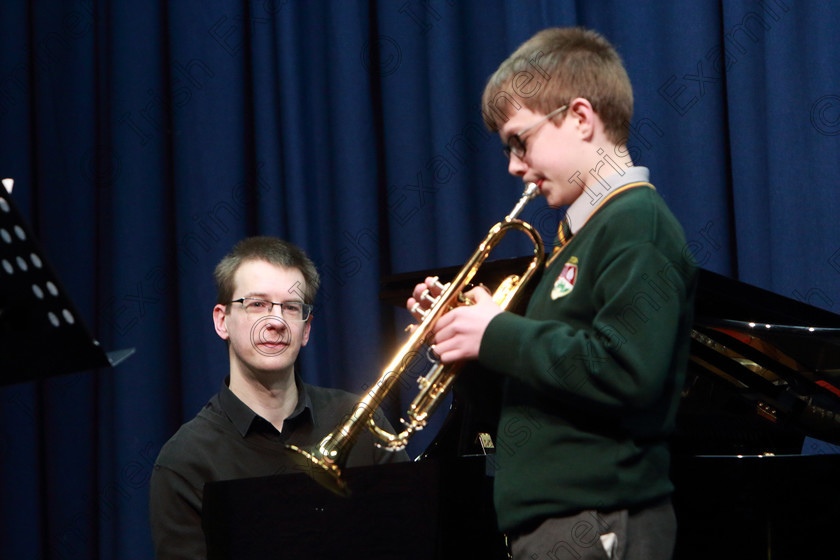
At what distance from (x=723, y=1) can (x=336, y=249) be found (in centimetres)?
160

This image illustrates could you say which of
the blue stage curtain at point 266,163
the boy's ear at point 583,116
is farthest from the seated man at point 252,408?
the boy's ear at point 583,116

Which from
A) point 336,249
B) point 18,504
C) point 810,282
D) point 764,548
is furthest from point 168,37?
point 764,548

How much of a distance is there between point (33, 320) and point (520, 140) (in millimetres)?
923

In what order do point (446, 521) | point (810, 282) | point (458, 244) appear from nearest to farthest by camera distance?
1. point (446, 521)
2. point (810, 282)
3. point (458, 244)

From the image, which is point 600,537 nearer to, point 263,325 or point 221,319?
point 263,325

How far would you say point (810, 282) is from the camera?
2.80 m

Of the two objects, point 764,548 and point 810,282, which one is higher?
point 810,282

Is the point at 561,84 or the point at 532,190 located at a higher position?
the point at 561,84

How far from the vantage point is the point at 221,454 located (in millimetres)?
2219

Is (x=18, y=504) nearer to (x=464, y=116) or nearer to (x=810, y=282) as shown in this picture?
(x=464, y=116)

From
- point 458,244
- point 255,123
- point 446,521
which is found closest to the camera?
point 446,521

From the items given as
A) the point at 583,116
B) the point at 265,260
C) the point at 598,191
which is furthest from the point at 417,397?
the point at 265,260

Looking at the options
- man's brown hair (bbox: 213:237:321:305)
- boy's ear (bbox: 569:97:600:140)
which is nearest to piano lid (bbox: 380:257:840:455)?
man's brown hair (bbox: 213:237:321:305)

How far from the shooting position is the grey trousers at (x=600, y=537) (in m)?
1.46
